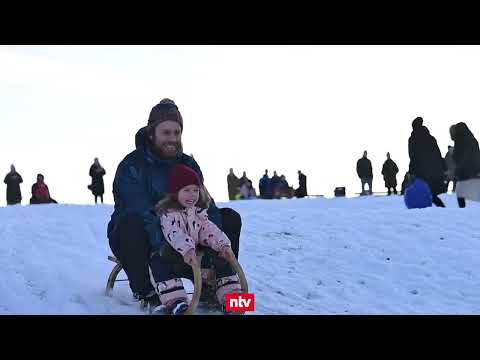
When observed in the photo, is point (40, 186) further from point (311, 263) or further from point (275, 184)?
point (311, 263)

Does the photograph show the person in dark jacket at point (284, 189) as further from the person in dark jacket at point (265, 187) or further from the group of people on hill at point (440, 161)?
the group of people on hill at point (440, 161)

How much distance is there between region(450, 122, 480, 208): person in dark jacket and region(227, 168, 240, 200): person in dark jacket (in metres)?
10.4

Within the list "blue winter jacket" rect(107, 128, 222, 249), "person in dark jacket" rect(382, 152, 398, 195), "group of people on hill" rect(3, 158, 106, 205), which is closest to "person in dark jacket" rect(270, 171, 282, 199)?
"person in dark jacket" rect(382, 152, 398, 195)

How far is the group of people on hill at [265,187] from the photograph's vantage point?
23250mm

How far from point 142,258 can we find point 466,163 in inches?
309

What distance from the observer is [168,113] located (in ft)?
24.2

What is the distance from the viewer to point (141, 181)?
7.31 meters

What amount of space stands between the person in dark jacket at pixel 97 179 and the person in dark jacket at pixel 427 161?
28.3 feet

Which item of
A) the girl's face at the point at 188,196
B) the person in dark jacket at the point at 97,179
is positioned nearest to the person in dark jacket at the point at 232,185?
the person in dark jacket at the point at 97,179

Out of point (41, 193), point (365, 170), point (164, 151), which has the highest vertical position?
point (365, 170)

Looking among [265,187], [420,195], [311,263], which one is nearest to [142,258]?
[311,263]

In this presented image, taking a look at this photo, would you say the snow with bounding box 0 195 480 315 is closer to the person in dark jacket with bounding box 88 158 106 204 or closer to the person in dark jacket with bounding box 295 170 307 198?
the person in dark jacket with bounding box 88 158 106 204

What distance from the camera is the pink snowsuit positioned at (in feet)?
22.5

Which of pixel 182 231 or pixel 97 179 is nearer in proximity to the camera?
pixel 182 231
